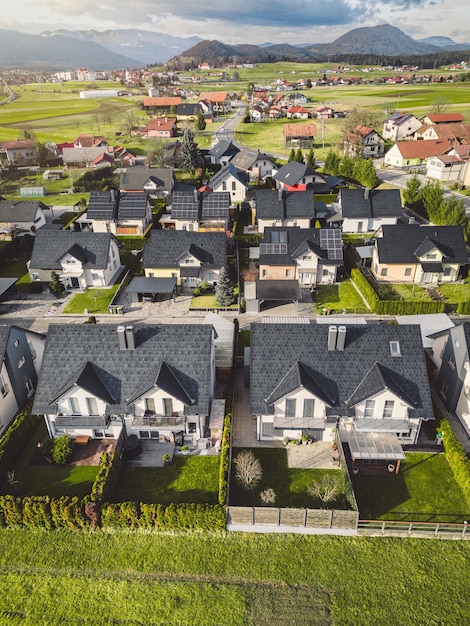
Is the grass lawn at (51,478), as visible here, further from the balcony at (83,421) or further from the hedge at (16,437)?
the balcony at (83,421)

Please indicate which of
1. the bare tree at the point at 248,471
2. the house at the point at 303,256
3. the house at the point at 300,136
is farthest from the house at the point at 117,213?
the house at the point at 300,136

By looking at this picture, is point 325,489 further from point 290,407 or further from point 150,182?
point 150,182

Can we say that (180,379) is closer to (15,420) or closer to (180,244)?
(15,420)

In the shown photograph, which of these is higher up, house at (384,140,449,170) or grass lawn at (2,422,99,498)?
house at (384,140,449,170)

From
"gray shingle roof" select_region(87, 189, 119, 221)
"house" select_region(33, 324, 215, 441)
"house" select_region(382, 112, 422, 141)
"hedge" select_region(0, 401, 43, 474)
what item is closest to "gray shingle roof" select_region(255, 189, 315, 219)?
"gray shingle roof" select_region(87, 189, 119, 221)

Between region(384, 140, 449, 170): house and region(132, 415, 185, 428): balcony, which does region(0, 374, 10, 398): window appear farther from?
region(384, 140, 449, 170): house

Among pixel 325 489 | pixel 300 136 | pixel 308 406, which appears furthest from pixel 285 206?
pixel 300 136

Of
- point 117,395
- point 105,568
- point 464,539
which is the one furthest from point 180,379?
point 464,539

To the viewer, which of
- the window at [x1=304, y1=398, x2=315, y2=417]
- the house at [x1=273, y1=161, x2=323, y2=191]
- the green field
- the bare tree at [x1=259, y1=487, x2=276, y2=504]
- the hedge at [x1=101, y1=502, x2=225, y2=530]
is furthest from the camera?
the house at [x1=273, y1=161, x2=323, y2=191]
